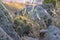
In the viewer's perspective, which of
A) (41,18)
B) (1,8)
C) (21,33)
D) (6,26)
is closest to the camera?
(6,26)

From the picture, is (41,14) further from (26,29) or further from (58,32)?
(58,32)

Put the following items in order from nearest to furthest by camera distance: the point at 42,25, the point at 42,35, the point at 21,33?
the point at 21,33
the point at 42,35
the point at 42,25

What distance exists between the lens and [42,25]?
745 cm

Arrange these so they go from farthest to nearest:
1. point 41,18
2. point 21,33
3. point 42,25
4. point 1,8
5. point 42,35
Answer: point 41,18, point 42,25, point 42,35, point 21,33, point 1,8

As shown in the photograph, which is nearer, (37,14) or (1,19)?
(1,19)

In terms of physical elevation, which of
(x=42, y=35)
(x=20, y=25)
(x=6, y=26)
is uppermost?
(x=6, y=26)

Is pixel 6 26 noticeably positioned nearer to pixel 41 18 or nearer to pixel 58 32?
pixel 58 32

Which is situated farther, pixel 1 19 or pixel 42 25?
pixel 42 25

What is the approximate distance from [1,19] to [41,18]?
12.1 feet

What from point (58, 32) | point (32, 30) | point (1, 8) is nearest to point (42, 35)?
point (32, 30)

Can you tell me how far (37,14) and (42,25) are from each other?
563 mm

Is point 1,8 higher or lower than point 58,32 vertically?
higher

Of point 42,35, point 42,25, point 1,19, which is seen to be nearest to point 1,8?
→ point 1,19

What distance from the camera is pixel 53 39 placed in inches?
203
